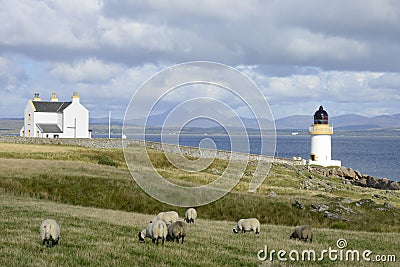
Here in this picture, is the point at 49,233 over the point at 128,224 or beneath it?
over

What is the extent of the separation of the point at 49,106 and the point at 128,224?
298 ft

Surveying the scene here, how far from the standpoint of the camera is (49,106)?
108750 millimetres

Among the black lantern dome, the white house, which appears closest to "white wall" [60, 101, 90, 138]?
the white house

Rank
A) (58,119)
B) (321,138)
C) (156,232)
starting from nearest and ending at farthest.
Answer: (156,232) < (321,138) < (58,119)

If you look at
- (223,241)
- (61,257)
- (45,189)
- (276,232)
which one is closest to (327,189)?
(45,189)

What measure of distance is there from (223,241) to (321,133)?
274 ft

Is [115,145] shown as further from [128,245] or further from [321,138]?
[128,245]

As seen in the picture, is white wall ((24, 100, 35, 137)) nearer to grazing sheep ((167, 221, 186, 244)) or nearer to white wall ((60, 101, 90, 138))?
white wall ((60, 101, 90, 138))

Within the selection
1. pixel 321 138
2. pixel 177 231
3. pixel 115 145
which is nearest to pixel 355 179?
pixel 321 138

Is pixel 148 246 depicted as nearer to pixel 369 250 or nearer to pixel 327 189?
pixel 369 250

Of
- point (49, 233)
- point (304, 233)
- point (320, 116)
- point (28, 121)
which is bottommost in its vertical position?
point (304, 233)

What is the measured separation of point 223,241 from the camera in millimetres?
19391

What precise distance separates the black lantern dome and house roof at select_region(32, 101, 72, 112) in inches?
2039

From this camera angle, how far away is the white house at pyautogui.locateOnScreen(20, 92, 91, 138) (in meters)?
105
